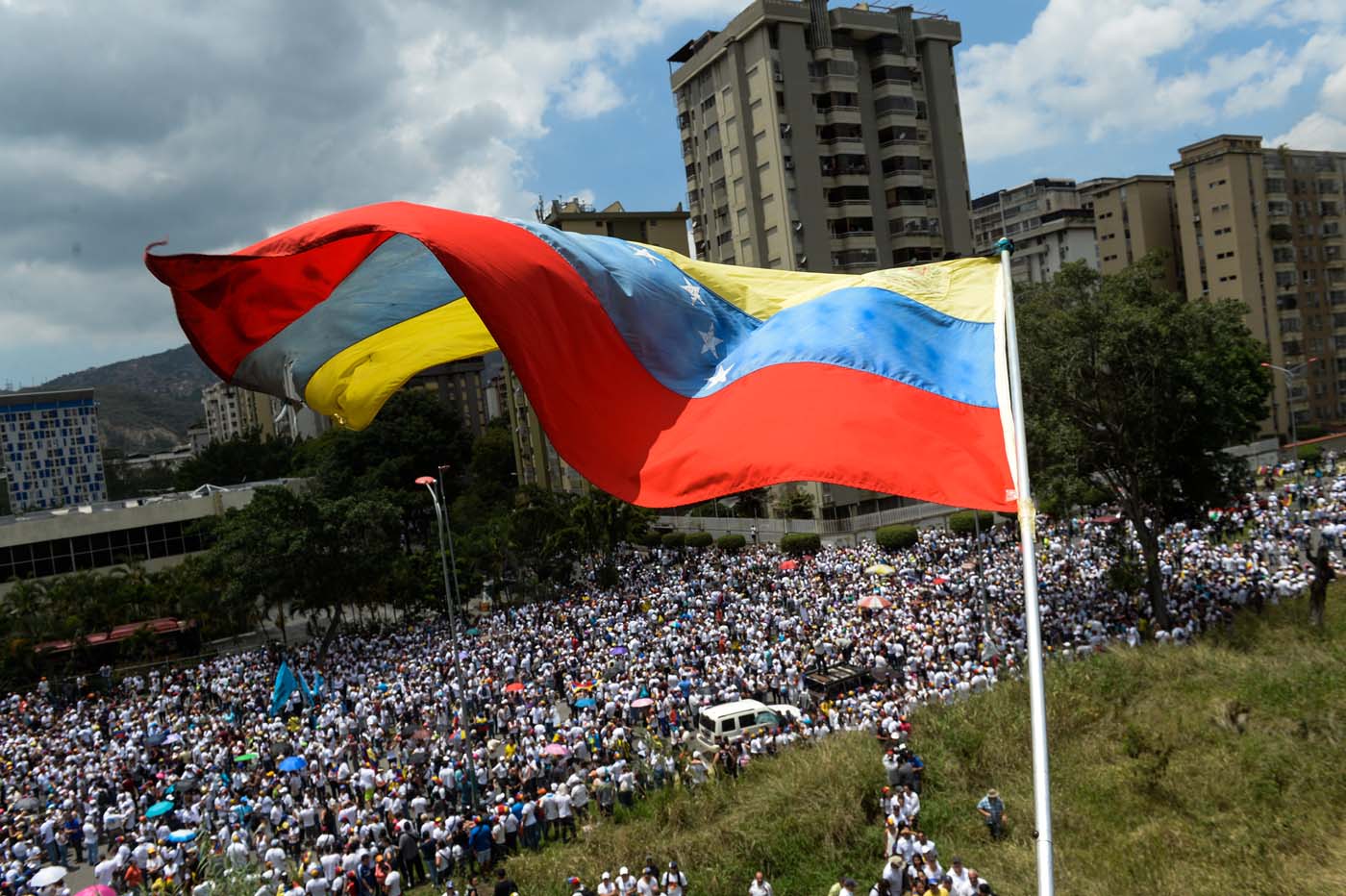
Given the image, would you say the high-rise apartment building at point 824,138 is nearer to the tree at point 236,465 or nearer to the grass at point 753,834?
the grass at point 753,834

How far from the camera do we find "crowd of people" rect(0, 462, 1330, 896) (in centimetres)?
1566

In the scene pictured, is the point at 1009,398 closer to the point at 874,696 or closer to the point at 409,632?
the point at 874,696

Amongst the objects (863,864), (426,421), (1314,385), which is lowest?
(863,864)

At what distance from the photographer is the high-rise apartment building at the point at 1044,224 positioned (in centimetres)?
8594

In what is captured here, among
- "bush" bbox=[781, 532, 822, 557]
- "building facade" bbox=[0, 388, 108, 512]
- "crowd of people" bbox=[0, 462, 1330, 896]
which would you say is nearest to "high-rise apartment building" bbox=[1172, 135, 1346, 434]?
"crowd of people" bbox=[0, 462, 1330, 896]

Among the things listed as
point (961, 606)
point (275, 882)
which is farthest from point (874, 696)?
point (275, 882)

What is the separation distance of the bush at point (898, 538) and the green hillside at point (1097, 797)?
2129cm

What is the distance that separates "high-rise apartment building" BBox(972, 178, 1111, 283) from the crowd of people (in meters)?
52.3

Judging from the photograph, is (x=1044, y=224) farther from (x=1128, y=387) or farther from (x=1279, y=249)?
(x=1128, y=387)

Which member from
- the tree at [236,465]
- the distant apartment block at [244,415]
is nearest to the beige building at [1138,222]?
the tree at [236,465]

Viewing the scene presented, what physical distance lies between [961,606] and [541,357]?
22239 millimetres

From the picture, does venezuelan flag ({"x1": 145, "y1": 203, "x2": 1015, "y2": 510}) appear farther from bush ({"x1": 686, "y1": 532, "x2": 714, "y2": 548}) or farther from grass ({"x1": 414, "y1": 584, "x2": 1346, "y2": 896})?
bush ({"x1": 686, "y1": 532, "x2": 714, "y2": 548})

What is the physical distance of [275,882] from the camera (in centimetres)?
1420

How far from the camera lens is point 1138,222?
74.1m
